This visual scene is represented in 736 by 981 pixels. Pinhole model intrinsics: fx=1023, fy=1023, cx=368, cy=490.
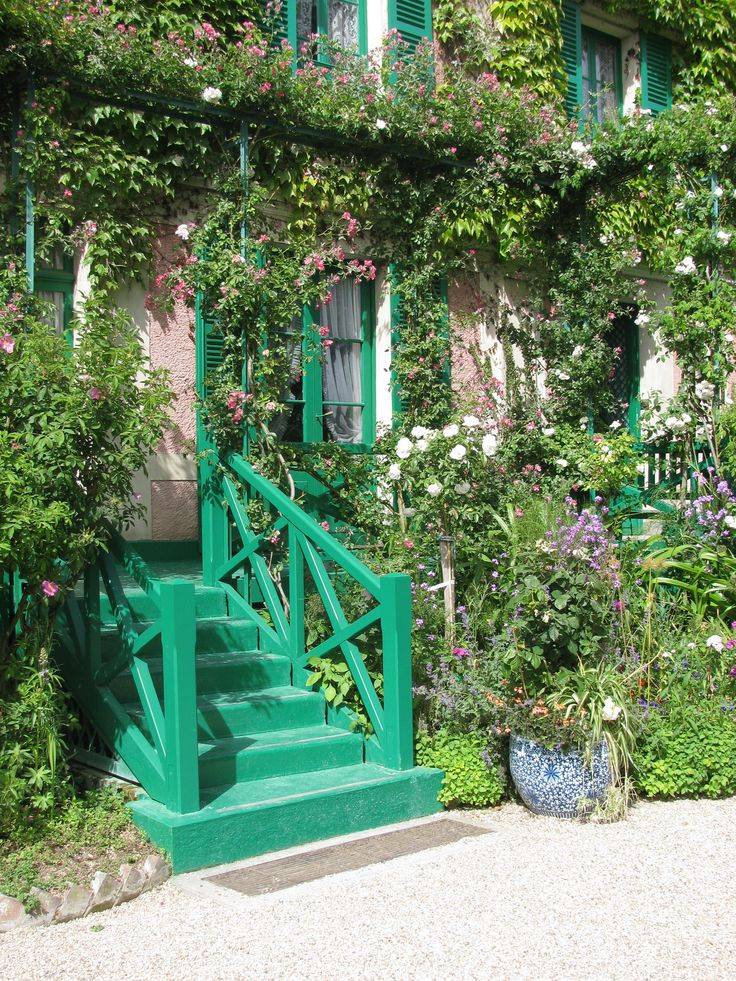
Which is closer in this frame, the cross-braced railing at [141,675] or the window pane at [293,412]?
the cross-braced railing at [141,675]

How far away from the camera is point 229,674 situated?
552cm

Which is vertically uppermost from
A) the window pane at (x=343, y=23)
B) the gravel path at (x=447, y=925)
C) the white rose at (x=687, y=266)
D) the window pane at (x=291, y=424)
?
the window pane at (x=343, y=23)

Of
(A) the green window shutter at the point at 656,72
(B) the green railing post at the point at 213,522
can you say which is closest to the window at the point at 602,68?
(A) the green window shutter at the point at 656,72

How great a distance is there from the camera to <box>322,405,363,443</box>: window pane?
795 cm

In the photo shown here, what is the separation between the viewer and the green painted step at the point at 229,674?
5191mm

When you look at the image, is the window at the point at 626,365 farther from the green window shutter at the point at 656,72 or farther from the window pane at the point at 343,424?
the window pane at the point at 343,424

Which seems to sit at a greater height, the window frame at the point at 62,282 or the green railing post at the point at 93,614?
the window frame at the point at 62,282

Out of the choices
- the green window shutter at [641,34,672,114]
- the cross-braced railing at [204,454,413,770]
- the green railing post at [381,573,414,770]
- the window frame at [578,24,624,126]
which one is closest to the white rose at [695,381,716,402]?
the cross-braced railing at [204,454,413,770]

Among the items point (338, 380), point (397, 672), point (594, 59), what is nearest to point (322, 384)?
point (338, 380)

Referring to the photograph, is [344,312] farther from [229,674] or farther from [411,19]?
[229,674]

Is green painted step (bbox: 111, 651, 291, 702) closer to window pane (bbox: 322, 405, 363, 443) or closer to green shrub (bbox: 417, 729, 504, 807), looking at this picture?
green shrub (bbox: 417, 729, 504, 807)

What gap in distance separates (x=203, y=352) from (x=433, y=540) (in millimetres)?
1976

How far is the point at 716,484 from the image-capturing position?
7.61m

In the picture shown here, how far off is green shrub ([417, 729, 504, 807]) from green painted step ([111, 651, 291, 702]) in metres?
0.92
